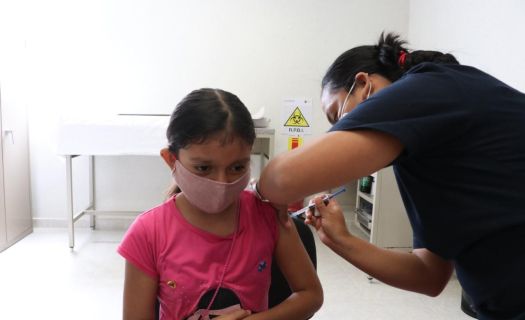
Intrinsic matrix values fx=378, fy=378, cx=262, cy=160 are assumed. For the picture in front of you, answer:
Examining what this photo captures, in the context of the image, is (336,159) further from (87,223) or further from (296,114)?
(87,223)

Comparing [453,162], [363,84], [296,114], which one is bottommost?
[296,114]

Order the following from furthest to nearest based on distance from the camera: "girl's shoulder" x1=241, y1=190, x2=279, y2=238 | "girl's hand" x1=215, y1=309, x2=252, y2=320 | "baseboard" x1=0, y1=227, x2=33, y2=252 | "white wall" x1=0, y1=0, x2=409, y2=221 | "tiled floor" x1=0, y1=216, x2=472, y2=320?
"white wall" x1=0, y1=0, x2=409, y2=221, "baseboard" x1=0, y1=227, x2=33, y2=252, "tiled floor" x1=0, y1=216, x2=472, y2=320, "girl's shoulder" x1=241, y1=190, x2=279, y2=238, "girl's hand" x1=215, y1=309, x2=252, y2=320

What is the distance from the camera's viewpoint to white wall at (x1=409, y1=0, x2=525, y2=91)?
2.17 m

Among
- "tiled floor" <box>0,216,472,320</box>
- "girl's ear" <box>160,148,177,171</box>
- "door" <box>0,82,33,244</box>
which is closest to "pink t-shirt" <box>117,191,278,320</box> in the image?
"girl's ear" <box>160,148,177,171</box>

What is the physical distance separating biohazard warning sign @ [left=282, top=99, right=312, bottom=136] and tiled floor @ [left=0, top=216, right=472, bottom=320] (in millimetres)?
1181

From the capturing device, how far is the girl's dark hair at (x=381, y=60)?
3.13 ft

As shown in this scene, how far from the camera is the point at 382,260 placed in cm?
102

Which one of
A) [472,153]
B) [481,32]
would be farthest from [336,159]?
[481,32]

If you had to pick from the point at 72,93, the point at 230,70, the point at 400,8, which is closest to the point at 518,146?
the point at 230,70

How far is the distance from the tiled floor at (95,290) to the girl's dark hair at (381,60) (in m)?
1.59

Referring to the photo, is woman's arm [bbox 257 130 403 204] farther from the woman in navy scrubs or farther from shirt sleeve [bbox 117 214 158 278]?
shirt sleeve [bbox 117 214 158 278]

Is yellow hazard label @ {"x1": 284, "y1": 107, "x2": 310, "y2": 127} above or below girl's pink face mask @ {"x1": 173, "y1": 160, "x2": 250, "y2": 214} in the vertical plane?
below

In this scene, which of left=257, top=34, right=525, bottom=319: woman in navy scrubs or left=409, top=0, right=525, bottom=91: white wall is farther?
left=409, top=0, right=525, bottom=91: white wall

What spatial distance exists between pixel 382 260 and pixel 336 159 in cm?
47
